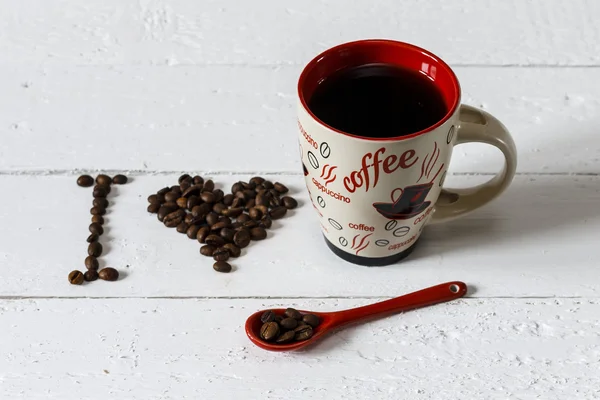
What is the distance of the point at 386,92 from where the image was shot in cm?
100

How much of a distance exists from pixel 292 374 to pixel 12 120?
2.06ft

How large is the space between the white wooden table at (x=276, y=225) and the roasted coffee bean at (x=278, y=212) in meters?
0.02

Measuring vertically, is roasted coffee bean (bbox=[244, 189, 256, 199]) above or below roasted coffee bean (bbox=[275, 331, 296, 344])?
above

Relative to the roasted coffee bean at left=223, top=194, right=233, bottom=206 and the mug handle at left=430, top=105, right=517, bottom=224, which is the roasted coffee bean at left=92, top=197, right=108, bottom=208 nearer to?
the roasted coffee bean at left=223, top=194, right=233, bottom=206

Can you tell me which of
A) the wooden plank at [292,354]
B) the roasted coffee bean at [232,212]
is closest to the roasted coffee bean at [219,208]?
the roasted coffee bean at [232,212]

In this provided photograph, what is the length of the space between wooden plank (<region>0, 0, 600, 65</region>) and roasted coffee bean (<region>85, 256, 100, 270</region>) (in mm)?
441

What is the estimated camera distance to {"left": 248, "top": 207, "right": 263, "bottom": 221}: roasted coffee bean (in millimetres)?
1140

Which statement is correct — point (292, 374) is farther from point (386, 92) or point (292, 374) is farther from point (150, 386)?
point (386, 92)

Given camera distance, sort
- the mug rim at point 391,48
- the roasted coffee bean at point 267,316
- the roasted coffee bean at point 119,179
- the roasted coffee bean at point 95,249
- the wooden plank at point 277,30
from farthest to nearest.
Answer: the wooden plank at point 277,30 < the roasted coffee bean at point 119,179 < the roasted coffee bean at point 95,249 < the roasted coffee bean at point 267,316 < the mug rim at point 391,48

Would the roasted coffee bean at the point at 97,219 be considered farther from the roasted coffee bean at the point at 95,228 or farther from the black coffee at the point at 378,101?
the black coffee at the point at 378,101

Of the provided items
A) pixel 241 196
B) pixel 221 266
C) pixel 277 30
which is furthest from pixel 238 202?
pixel 277 30

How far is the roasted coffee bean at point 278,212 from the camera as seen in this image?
115cm

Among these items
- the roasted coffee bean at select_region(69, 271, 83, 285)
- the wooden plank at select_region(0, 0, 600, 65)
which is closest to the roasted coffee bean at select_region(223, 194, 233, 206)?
the roasted coffee bean at select_region(69, 271, 83, 285)

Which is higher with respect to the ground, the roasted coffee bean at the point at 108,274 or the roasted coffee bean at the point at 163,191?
the roasted coffee bean at the point at 163,191
